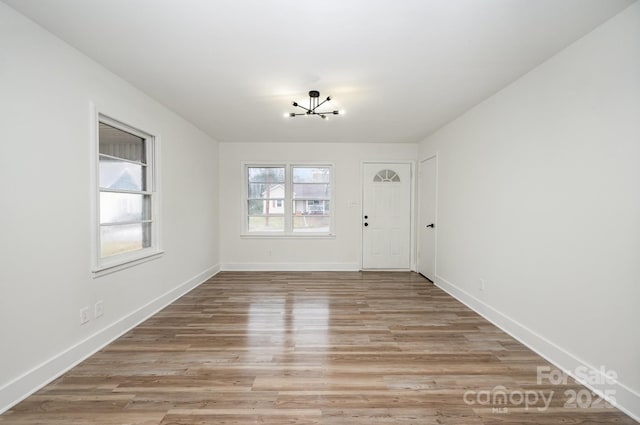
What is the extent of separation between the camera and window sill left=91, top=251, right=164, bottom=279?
7.84 ft

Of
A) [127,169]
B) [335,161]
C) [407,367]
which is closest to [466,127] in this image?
[335,161]

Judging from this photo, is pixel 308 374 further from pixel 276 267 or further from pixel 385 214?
pixel 385 214

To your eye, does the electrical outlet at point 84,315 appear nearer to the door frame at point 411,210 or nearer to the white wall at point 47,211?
the white wall at point 47,211

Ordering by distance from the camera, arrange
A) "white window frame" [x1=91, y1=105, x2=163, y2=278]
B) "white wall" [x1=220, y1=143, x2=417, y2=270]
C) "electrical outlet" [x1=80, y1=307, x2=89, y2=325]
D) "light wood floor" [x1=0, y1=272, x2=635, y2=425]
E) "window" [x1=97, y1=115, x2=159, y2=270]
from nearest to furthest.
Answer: "light wood floor" [x1=0, y1=272, x2=635, y2=425] < "electrical outlet" [x1=80, y1=307, x2=89, y2=325] < "white window frame" [x1=91, y1=105, x2=163, y2=278] < "window" [x1=97, y1=115, x2=159, y2=270] < "white wall" [x1=220, y1=143, x2=417, y2=270]

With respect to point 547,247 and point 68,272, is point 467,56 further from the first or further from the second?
point 68,272

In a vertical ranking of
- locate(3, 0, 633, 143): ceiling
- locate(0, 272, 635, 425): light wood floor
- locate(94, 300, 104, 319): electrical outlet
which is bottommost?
locate(0, 272, 635, 425): light wood floor

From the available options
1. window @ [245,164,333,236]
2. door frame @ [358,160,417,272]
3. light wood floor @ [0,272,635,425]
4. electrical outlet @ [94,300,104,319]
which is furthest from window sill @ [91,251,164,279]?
door frame @ [358,160,417,272]

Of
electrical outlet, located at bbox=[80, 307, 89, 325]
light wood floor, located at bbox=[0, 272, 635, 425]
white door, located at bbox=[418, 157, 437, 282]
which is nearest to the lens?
light wood floor, located at bbox=[0, 272, 635, 425]

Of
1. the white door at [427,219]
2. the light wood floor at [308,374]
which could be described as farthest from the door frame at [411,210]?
the light wood floor at [308,374]

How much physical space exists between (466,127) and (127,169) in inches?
162

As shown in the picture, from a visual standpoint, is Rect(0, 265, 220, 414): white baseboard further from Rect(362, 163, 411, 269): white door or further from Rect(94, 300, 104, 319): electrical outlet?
Rect(362, 163, 411, 269): white door

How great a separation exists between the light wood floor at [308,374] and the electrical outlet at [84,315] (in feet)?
1.07

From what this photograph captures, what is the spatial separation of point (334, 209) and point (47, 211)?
13.3ft

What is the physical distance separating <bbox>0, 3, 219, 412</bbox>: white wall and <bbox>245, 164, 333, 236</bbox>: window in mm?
2586
